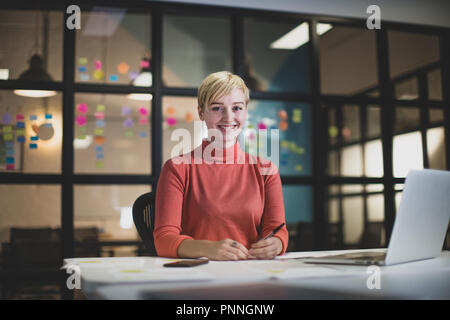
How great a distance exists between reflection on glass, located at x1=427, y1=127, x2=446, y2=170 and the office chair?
11.2 feet

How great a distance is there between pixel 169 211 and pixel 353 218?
618cm

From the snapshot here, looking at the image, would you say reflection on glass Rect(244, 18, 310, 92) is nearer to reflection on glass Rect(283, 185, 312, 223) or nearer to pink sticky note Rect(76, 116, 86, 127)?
reflection on glass Rect(283, 185, 312, 223)

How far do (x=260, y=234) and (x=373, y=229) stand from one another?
492cm

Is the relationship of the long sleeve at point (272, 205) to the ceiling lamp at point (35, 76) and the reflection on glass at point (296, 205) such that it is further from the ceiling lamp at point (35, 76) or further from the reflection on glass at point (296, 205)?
the reflection on glass at point (296, 205)

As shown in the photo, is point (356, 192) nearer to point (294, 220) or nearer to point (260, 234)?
point (294, 220)

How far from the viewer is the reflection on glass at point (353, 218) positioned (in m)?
7.12

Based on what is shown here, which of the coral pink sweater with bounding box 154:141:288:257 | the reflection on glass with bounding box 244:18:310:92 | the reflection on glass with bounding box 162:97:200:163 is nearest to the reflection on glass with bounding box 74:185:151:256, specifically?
the reflection on glass with bounding box 162:97:200:163

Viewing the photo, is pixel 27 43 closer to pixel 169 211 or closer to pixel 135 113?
pixel 135 113

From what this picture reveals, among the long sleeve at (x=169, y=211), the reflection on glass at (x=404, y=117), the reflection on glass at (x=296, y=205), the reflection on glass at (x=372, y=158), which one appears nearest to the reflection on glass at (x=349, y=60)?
the reflection on glass at (x=372, y=158)

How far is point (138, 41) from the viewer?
6977 mm

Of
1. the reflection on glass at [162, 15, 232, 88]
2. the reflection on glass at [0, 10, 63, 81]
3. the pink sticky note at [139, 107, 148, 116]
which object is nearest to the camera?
the reflection on glass at [0, 10, 63, 81]

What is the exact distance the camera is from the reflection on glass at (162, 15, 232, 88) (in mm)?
7602

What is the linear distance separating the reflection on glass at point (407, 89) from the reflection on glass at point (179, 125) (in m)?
2.48
